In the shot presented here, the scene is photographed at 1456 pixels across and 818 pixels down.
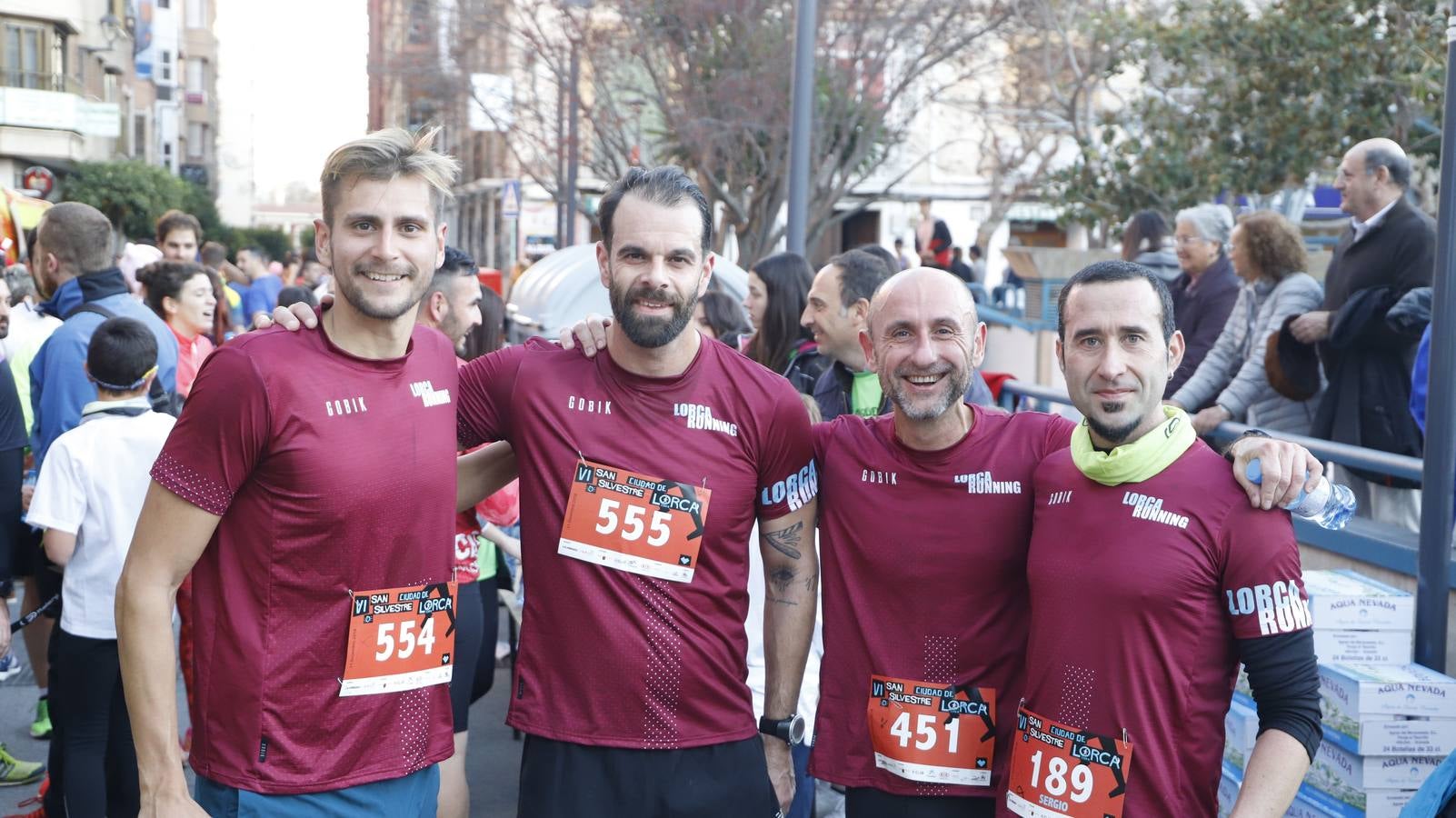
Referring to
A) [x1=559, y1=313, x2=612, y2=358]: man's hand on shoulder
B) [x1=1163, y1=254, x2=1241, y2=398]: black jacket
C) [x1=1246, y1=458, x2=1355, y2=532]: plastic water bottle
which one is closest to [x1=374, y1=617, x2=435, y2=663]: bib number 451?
[x1=559, y1=313, x2=612, y2=358]: man's hand on shoulder

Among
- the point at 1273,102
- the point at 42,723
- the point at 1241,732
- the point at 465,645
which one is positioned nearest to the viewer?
the point at 1241,732

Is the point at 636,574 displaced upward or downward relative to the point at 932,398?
downward

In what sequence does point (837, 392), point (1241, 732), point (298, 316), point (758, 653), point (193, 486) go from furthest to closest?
point (837, 392) < point (758, 653) < point (1241, 732) < point (298, 316) < point (193, 486)

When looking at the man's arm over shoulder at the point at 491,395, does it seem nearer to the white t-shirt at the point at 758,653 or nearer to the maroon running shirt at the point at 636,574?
the maroon running shirt at the point at 636,574

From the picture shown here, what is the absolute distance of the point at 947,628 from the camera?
3.29 metres

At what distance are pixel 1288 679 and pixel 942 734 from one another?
781 mm

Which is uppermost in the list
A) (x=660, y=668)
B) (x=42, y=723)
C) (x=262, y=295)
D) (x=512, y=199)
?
(x=512, y=199)

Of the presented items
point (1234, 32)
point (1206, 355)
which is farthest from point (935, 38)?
point (1206, 355)

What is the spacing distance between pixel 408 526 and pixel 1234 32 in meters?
14.1

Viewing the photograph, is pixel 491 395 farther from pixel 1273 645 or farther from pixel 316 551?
pixel 1273 645

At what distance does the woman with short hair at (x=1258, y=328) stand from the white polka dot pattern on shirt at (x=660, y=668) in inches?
151

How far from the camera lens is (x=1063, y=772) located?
9.70 feet

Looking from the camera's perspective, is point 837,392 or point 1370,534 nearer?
point 1370,534

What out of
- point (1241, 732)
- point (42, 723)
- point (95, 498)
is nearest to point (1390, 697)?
point (1241, 732)
